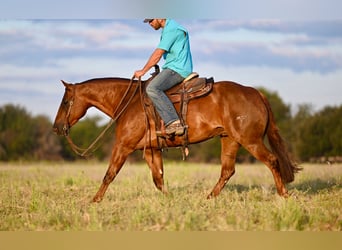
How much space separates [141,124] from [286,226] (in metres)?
3.40

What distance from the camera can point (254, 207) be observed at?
675 centimetres

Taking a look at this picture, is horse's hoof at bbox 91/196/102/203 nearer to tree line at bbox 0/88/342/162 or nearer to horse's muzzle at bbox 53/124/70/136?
horse's muzzle at bbox 53/124/70/136

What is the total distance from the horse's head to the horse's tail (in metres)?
3.23

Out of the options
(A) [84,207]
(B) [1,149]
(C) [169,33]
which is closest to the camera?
(A) [84,207]

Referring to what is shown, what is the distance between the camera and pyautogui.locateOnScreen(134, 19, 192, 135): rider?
780cm

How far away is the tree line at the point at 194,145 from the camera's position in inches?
1286

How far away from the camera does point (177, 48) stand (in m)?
7.99

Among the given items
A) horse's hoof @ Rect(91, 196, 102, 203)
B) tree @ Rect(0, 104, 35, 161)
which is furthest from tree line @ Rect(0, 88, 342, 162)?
horse's hoof @ Rect(91, 196, 102, 203)

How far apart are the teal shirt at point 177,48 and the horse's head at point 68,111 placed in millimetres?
1737

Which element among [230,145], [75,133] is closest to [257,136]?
[230,145]

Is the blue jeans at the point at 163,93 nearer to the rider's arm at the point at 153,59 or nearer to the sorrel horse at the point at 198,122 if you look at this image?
the rider's arm at the point at 153,59

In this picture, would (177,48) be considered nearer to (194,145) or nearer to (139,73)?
(139,73)

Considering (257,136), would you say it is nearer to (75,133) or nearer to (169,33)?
(169,33)

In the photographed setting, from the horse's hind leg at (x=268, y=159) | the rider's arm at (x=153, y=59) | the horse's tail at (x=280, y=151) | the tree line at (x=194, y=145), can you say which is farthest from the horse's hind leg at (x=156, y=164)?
the tree line at (x=194, y=145)
